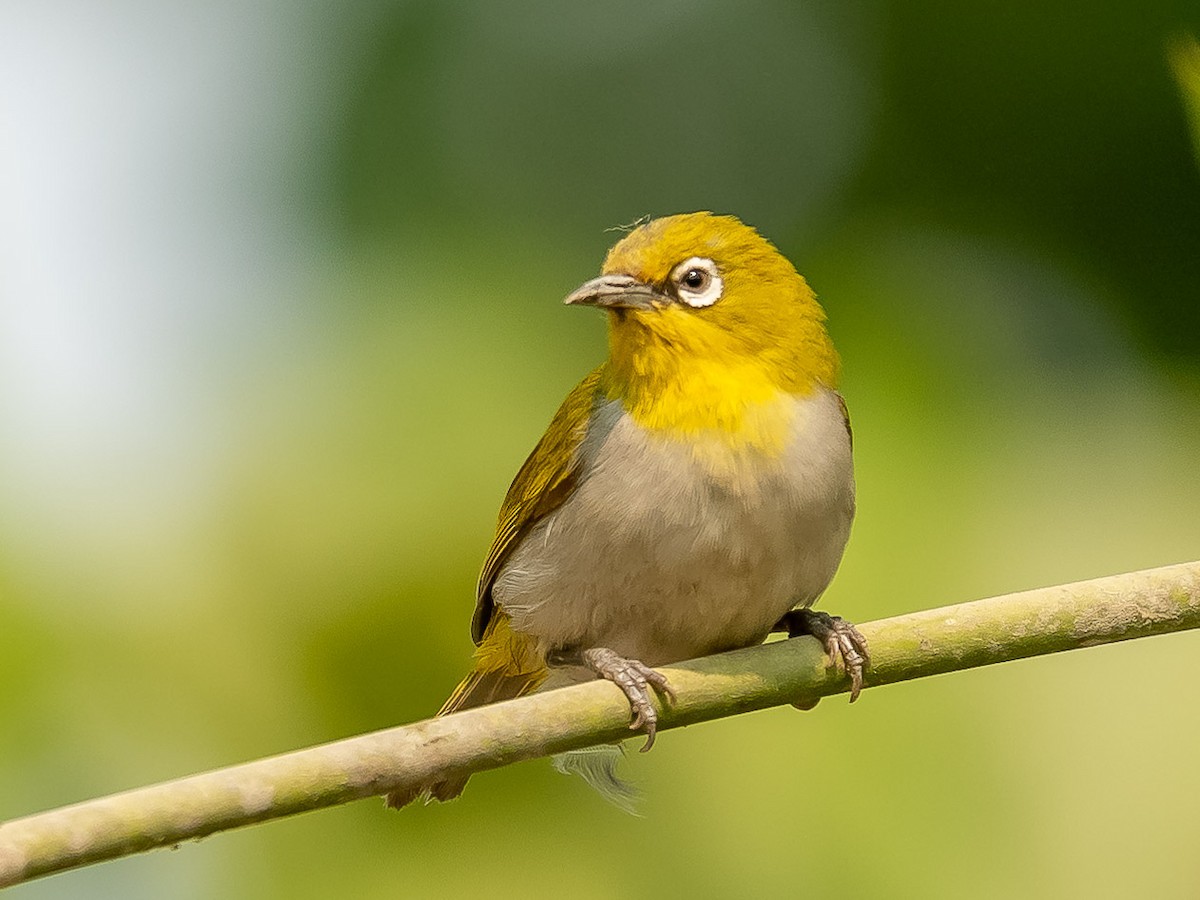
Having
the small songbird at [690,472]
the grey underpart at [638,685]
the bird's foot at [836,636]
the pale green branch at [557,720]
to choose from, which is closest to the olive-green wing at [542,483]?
the small songbird at [690,472]

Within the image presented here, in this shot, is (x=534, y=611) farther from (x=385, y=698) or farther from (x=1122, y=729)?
(x=1122, y=729)

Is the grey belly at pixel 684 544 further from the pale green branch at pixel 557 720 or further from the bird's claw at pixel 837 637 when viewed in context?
the pale green branch at pixel 557 720

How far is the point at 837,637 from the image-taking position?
6.11 feet

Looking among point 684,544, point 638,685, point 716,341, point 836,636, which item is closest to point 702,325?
point 716,341

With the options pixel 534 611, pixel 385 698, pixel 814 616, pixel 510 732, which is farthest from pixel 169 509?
pixel 510 732

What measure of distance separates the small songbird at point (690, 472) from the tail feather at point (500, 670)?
0.05 m

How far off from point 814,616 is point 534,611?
17.3 inches

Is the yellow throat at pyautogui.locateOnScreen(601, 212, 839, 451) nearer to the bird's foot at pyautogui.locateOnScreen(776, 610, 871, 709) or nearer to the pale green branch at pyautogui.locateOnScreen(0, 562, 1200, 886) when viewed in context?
the bird's foot at pyautogui.locateOnScreen(776, 610, 871, 709)

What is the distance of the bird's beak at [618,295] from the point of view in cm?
198

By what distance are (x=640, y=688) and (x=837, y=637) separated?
36 cm

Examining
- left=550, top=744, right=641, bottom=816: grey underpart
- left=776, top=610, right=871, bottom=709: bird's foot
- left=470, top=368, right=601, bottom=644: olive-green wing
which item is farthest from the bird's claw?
left=550, top=744, right=641, bottom=816: grey underpart

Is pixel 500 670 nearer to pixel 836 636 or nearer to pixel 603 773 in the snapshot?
pixel 603 773

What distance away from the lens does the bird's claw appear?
1.67m

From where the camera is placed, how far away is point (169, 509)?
10.4ft
